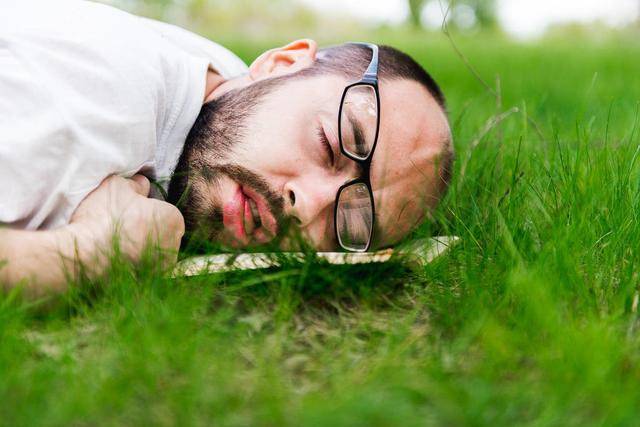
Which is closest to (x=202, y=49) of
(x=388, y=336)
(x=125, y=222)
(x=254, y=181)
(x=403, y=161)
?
(x=254, y=181)

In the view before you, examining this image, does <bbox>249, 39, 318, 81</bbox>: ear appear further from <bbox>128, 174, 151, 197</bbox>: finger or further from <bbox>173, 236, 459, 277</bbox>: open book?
<bbox>173, 236, 459, 277</bbox>: open book

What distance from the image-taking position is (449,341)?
1537 millimetres

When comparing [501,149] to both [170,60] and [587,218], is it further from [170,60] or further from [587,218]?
[170,60]

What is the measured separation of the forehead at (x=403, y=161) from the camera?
2.15 metres

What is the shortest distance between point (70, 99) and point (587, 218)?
1.33 m

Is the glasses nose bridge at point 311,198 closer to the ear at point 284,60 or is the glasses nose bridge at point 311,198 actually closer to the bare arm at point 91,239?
the bare arm at point 91,239

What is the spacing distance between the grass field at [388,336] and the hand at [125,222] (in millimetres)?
85

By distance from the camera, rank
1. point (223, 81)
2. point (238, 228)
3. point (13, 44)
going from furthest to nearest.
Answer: point (223, 81) < point (238, 228) < point (13, 44)

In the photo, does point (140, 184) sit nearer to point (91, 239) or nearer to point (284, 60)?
point (91, 239)

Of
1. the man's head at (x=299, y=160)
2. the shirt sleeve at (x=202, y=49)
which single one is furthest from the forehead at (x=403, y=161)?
the shirt sleeve at (x=202, y=49)

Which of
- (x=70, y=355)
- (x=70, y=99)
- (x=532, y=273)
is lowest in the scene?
(x=70, y=355)

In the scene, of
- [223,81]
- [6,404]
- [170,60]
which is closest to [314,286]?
[6,404]

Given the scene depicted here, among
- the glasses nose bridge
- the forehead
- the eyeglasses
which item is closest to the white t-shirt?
the glasses nose bridge

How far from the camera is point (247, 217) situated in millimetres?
2074
